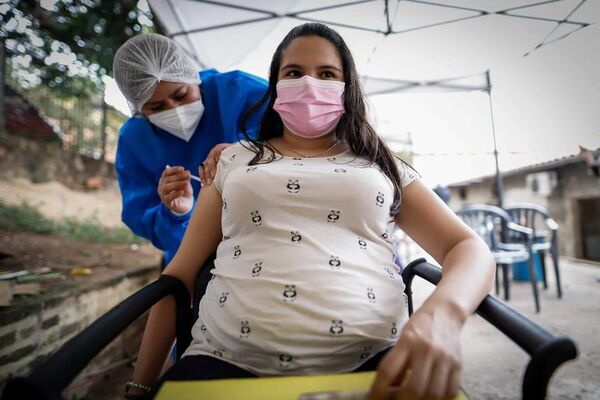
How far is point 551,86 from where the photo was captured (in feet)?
5.55

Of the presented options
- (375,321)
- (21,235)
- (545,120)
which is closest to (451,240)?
(375,321)

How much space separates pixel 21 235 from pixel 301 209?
4.08 meters

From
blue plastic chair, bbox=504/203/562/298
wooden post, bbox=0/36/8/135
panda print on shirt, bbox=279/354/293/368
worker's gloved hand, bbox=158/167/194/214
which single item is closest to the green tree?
wooden post, bbox=0/36/8/135

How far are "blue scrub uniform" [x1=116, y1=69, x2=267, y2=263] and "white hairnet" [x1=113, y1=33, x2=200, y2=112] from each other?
6.8 inches

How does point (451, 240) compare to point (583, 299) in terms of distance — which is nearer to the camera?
point (451, 240)

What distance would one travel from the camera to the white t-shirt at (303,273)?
2.24 feet

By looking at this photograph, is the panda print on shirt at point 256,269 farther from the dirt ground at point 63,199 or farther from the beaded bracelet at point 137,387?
the dirt ground at point 63,199

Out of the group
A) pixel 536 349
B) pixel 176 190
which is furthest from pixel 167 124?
pixel 536 349

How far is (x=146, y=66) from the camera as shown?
1358mm

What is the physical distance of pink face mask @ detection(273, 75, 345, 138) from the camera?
3.29ft

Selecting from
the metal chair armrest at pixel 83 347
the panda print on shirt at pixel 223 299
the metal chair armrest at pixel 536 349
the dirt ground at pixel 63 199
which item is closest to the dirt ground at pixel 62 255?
the dirt ground at pixel 63 199

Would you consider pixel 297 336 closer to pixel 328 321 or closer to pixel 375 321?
pixel 328 321

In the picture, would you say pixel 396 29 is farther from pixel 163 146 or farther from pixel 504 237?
pixel 504 237

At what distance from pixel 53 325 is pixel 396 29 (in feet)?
11.2
